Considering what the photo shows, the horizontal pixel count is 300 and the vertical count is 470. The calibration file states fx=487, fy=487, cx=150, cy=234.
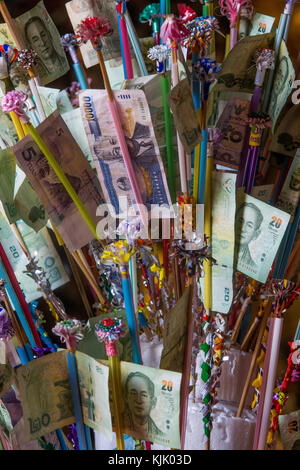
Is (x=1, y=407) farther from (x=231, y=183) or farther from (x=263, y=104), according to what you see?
(x=263, y=104)

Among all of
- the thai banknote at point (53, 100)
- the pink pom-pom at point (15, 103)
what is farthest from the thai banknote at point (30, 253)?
the pink pom-pom at point (15, 103)

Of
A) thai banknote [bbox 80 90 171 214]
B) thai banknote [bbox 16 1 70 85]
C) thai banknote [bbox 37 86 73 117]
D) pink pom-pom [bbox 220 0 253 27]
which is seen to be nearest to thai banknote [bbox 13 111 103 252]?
thai banknote [bbox 80 90 171 214]

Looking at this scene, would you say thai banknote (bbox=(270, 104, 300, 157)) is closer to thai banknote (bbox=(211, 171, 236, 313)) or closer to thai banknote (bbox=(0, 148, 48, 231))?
thai banknote (bbox=(211, 171, 236, 313))

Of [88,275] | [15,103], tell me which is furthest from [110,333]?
[15,103]

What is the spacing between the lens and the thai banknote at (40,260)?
92cm

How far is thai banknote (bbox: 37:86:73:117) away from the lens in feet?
2.59

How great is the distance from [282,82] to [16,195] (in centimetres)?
44

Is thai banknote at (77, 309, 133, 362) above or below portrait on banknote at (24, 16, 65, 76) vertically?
below

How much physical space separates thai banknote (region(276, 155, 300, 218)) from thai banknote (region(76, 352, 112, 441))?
0.42 meters

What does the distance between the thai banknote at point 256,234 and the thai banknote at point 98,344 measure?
21 cm

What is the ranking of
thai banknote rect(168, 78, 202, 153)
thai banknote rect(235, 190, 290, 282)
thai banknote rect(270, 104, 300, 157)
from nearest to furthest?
thai banknote rect(168, 78, 202, 153) → thai banknote rect(235, 190, 290, 282) → thai banknote rect(270, 104, 300, 157)

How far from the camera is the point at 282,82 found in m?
0.75

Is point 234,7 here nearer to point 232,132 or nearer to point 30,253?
point 232,132

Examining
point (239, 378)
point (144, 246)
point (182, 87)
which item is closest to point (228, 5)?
point (182, 87)
